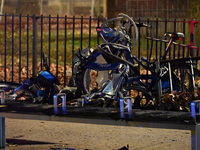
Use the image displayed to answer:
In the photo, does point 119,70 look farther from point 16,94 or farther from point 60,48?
point 60,48

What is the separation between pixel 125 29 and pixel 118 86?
0.78m

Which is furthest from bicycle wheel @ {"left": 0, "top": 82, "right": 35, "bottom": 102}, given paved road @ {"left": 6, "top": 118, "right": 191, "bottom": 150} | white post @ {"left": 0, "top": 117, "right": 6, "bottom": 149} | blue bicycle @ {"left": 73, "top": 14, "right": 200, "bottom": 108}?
white post @ {"left": 0, "top": 117, "right": 6, "bottom": 149}

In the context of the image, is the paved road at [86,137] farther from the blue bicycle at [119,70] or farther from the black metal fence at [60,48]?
the black metal fence at [60,48]

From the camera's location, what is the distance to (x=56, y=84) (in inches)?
376

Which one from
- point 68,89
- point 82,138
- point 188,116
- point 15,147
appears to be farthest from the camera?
point 68,89

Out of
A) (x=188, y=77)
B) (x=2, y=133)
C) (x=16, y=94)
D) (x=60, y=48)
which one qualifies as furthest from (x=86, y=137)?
(x=60, y=48)

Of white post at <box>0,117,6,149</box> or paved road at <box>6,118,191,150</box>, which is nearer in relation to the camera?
white post at <box>0,117,6,149</box>

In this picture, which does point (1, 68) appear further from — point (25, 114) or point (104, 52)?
point (25, 114)

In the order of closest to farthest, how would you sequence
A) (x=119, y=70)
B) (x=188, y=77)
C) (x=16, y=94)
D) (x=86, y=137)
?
(x=86, y=137)
(x=119, y=70)
(x=16, y=94)
(x=188, y=77)

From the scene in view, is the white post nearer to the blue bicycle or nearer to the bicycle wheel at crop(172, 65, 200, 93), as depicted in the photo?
the blue bicycle

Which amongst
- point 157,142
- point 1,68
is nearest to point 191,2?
point 1,68

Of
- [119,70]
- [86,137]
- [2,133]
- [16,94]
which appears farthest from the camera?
[16,94]

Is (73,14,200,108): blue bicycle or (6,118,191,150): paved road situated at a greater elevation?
(73,14,200,108): blue bicycle

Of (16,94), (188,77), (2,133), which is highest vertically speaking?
(188,77)
